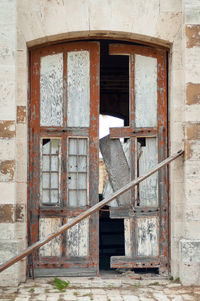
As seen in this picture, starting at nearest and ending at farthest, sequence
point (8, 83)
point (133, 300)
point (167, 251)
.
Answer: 1. point (133, 300)
2. point (8, 83)
3. point (167, 251)

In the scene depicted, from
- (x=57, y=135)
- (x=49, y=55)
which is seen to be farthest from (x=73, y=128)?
(x=49, y=55)

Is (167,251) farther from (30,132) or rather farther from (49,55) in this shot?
(49,55)

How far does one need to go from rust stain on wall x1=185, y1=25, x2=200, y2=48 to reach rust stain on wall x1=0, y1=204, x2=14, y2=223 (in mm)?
2918

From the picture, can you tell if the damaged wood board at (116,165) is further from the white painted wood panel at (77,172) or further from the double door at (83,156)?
the white painted wood panel at (77,172)

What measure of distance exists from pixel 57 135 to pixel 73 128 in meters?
0.23

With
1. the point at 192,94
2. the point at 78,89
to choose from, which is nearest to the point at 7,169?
the point at 78,89

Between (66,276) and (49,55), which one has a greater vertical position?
(49,55)

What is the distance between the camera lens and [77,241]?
19.2ft

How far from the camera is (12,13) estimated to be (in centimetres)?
548

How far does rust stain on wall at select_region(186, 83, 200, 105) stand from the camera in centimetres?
549

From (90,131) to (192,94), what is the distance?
1.40 m

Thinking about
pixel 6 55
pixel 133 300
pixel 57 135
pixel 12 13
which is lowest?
pixel 133 300

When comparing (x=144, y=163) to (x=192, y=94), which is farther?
(x=144, y=163)

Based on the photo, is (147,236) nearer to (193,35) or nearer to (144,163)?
(144,163)
